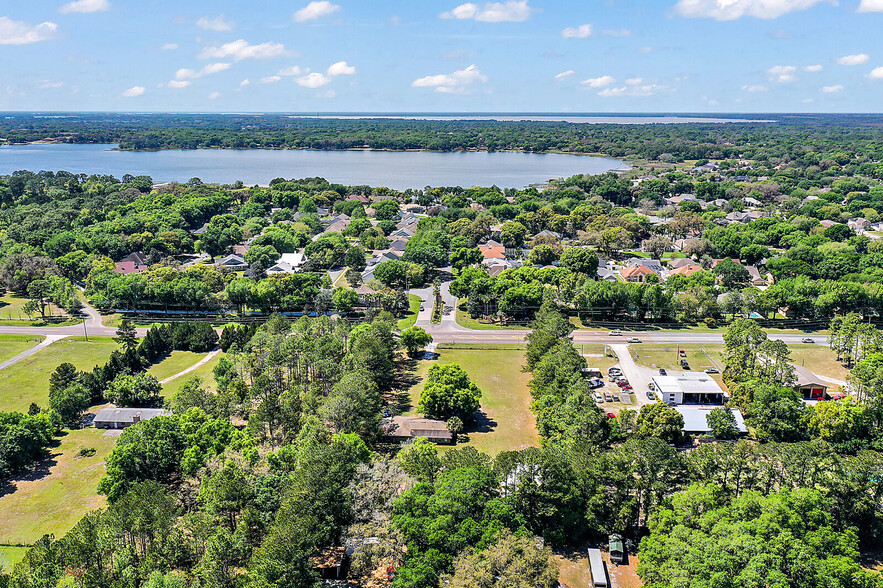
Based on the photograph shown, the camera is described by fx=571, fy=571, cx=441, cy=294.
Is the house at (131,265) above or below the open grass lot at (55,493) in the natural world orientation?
above

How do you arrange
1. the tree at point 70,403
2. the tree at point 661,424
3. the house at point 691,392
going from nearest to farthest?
the tree at point 661,424 → the tree at point 70,403 → the house at point 691,392

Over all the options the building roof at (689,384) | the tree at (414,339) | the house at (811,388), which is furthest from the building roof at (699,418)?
the tree at (414,339)

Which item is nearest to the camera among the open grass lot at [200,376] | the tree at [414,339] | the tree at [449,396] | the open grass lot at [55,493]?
the open grass lot at [55,493]

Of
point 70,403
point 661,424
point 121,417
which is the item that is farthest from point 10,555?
point 661,424

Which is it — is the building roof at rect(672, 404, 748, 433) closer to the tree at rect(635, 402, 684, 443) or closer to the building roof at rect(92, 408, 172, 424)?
the tree at rect(635, 402, 684, 443)

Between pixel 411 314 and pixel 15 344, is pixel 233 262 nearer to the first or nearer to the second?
pixel 15 344

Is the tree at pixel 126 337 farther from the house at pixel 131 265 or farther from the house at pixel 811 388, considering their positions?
the house at pixel 811 388

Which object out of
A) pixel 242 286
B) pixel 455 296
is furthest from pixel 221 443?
pixel 455 296
